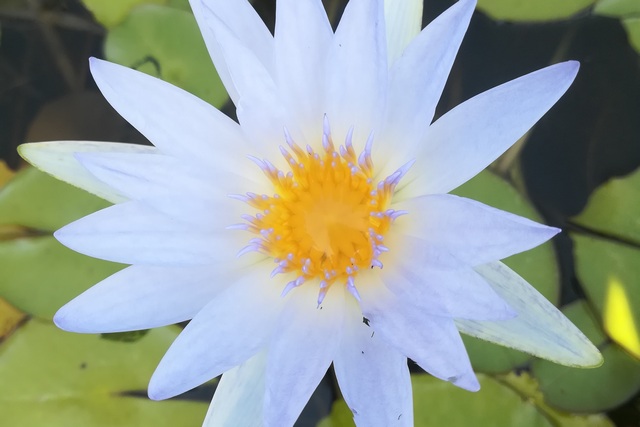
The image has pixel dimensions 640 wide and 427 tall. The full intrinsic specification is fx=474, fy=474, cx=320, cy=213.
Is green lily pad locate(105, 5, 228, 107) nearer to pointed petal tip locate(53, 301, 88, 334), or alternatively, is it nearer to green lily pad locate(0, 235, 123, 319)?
green lily pad locate(0, 235, 123, 319)

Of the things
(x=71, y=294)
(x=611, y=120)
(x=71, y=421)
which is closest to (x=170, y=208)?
(x=71, y=294)

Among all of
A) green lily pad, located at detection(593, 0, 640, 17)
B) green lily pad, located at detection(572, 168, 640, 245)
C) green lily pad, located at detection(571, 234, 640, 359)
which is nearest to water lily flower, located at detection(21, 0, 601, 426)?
green lily pad, located at detection(571, 234, 640, 359)

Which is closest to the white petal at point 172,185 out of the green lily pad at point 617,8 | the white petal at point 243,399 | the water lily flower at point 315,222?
the water lily flower at point 315,222

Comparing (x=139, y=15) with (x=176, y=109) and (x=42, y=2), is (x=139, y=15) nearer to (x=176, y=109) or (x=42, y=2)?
(x=42, y=2)

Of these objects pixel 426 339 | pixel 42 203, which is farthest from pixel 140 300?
pixel 42 203

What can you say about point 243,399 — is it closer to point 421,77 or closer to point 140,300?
point 140,300

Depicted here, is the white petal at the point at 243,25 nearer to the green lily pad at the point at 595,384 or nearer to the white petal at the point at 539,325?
the white petal at the point at 539,325
